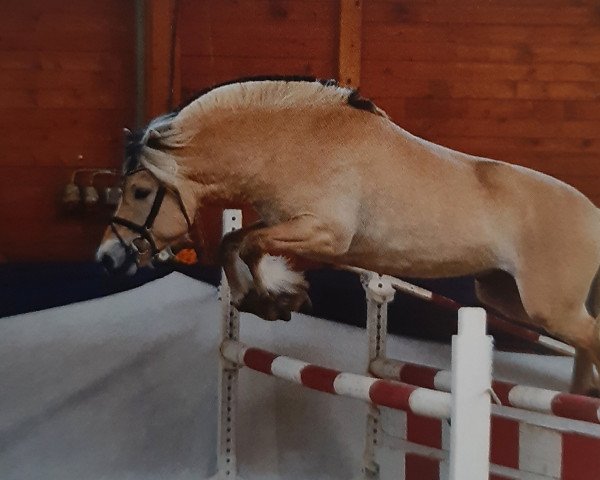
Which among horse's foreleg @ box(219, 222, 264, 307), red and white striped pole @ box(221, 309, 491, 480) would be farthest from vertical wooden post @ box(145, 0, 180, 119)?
red and white striped pole @ box(221, 309, 491, 480)

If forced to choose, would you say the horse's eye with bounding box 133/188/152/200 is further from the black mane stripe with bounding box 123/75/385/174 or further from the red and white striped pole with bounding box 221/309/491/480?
the red and white striped pole with bounding box 221/309/491/480

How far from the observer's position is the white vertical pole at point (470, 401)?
86cm

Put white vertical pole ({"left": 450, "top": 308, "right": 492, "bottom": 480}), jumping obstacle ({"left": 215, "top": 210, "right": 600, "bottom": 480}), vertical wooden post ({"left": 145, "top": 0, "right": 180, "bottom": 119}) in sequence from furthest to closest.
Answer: vertical wooden post ({"left": 145, "top": 0, "right": 180, "bottom": 119}) → jumping obstacle ({"left": 215, "top": 210, "right": 600, "bottom": 480}) → white vertical pole ({"left": 450, "top": 308, "right": 492, "bottom": 480})

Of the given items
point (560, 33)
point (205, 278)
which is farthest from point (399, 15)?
point (205, 278)

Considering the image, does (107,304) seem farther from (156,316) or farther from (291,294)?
(291,294)

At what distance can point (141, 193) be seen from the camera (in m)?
1.19

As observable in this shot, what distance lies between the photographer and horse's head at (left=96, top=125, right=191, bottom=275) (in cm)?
118

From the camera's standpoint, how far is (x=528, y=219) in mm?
1217

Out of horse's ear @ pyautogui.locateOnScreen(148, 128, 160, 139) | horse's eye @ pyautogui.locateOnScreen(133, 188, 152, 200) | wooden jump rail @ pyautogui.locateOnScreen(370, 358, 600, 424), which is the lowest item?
wooden jump rail @ pyautogui.locateOnScreen(370, 358, 600, 424)

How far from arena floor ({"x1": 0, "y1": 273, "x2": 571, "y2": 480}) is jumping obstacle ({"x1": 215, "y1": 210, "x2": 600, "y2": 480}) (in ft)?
0.63


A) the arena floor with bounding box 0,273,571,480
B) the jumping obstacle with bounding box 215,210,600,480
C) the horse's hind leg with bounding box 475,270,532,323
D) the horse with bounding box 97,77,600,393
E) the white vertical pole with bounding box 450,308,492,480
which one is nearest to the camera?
the white vertical pole with bounding box 450,308,492,480

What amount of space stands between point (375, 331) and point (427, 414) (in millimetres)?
682

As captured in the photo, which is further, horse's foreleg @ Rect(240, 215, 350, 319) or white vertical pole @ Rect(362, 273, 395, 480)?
white vertical pole @ Rect(362, 273, 395, 480)

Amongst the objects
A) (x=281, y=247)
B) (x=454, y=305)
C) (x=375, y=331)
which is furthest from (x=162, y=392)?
(x=281, y=247)
